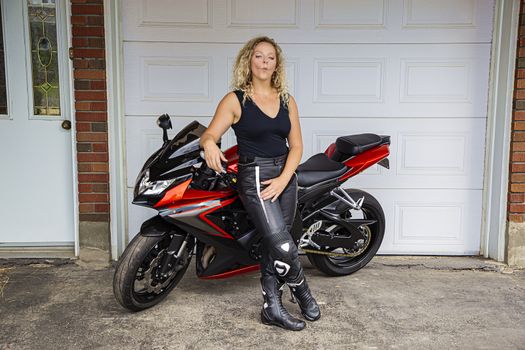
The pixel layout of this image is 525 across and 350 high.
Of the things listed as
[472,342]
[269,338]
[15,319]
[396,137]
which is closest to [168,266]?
[269,338]

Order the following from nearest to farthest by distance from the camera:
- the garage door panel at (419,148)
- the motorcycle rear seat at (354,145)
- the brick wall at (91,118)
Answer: the motorcycle rear seat at (354,145)
the brick wall at (91,118)
the garage door panel at (419,148)

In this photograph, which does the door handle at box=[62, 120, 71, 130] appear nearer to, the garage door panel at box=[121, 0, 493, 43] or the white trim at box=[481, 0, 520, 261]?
the garage door panel at box=[121, 0, 493, 43]

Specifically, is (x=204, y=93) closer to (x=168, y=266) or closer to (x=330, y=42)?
(x=330, y=42)

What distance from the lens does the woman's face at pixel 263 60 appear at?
278cm

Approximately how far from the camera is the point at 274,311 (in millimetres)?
2924

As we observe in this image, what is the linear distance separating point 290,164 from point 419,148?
159cm

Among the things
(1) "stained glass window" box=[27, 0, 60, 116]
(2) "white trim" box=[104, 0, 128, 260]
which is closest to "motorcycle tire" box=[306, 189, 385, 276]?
(2) "white trim" box=[104, 0, 128, 260]

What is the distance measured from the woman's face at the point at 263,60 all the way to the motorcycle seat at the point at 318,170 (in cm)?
69

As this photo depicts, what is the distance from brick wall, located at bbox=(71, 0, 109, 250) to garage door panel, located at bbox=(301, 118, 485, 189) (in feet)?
5.04

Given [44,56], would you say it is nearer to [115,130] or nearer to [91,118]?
[91,118]

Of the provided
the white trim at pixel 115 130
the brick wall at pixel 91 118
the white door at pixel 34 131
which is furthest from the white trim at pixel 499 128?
the white door at pixel 34 131

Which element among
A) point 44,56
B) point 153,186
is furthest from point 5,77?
point 153,186

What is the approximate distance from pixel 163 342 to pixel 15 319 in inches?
37.4

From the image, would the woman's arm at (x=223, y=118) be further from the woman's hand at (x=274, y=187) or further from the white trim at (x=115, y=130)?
the white trim at (x=115, y=130)
